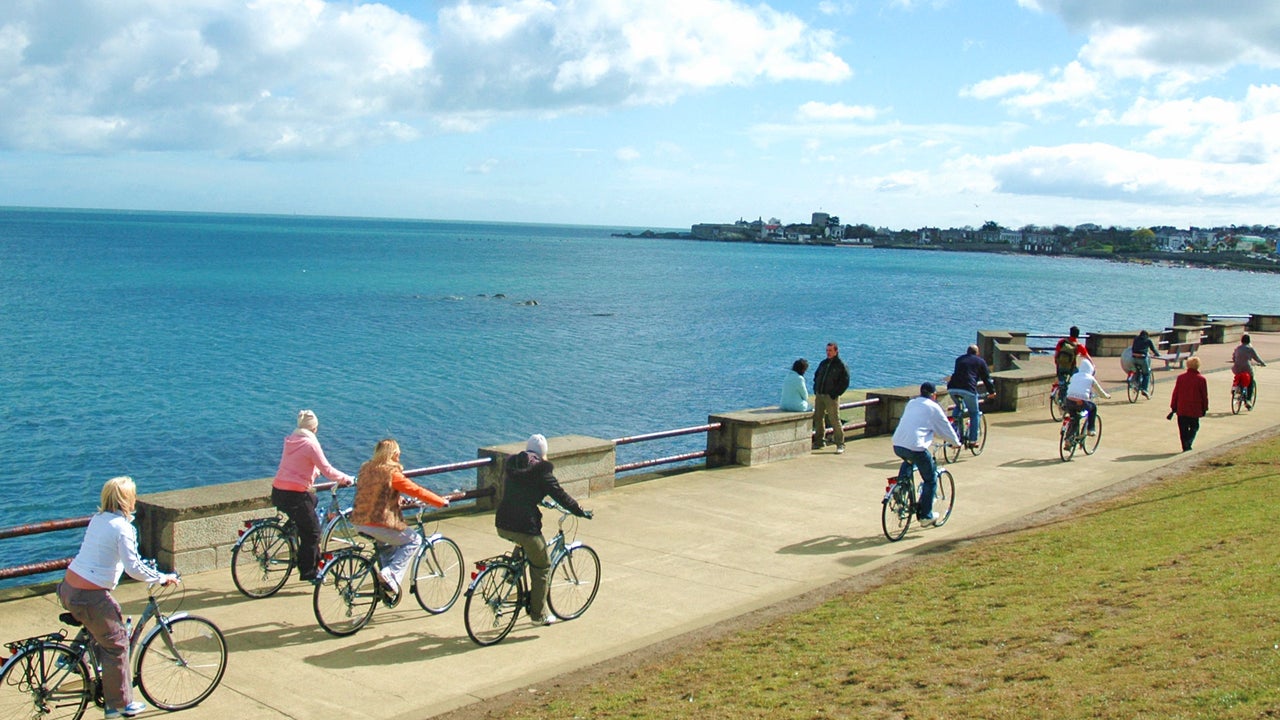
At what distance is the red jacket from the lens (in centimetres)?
1766

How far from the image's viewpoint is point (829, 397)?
18.0m

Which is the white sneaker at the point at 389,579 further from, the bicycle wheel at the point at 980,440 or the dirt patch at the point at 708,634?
the bicycle wheel at the point at 980,440

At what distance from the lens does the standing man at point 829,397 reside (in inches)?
699

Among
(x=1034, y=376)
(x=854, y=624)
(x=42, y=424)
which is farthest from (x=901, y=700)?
(x=42, y=424)

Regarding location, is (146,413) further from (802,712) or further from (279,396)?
(802,712)

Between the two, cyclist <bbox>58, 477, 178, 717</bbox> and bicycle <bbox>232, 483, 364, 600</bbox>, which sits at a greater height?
cyclist <bbox>58, 477, 178, 717</bbox>

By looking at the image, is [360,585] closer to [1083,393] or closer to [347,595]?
[347,595]

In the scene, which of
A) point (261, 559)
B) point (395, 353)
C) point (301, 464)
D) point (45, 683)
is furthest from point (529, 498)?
point (395, 353)

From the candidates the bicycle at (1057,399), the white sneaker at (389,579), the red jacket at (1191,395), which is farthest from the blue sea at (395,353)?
the white sneaker at (389,579)

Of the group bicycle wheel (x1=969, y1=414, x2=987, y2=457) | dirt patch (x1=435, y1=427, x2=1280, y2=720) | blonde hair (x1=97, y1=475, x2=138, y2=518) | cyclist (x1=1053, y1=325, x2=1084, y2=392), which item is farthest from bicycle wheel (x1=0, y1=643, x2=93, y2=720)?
cyclist (x1=1053, y1=325, x2=1084, y2=392)

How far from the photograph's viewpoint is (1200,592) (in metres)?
8.66

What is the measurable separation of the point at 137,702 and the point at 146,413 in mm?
35123

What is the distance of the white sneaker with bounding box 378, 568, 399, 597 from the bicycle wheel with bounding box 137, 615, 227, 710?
1653mm

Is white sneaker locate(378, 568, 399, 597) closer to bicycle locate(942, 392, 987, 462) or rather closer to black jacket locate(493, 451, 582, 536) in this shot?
black jacket locate(493, 451, 582, 536)
